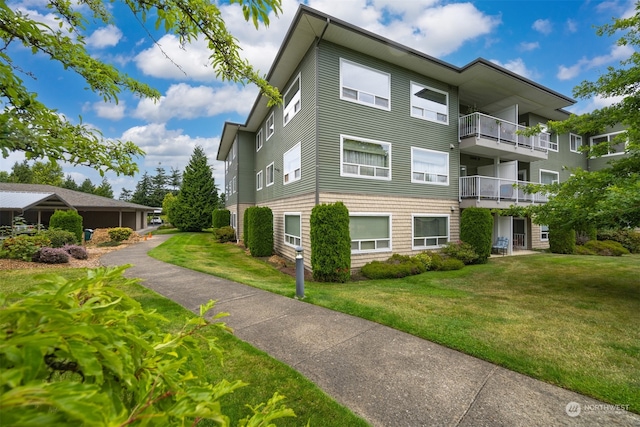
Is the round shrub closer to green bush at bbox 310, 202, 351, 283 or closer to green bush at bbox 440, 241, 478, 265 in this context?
green bush at bbox 310, 202, 351, 283

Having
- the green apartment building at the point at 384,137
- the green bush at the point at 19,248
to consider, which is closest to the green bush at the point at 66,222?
the green bush at the point at 19,248

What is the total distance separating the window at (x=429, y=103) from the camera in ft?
41.7

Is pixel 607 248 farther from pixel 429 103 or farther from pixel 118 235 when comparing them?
pixel 118 235

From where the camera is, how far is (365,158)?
1143cm

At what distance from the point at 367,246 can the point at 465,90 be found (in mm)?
10210

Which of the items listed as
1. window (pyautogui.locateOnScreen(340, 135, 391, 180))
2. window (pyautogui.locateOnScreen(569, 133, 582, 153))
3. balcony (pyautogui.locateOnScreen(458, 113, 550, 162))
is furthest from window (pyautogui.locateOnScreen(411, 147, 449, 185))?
window (pyautogui.locateOnScreen(569, 133, 582, 153))

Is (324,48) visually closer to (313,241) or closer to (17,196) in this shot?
(313,241)

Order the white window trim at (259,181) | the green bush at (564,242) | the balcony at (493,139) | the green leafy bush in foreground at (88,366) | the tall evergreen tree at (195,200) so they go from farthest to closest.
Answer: the tall evergreen tree at (195,200) → the white window trim at (259,181) → the green bush at (564,242) → the balcony at (493,139) → the green leafy bush in foreground at (88,366)

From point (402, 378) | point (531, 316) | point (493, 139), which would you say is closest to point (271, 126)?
point (493, 139)

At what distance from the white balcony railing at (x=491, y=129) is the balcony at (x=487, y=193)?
82.3 inches

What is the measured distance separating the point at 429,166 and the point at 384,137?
9.86ft

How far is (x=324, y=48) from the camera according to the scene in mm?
10445

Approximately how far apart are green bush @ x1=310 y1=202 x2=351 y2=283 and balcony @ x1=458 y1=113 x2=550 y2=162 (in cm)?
834

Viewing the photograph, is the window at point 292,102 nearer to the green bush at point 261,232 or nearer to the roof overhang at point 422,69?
the roof overhang at point 422,69
